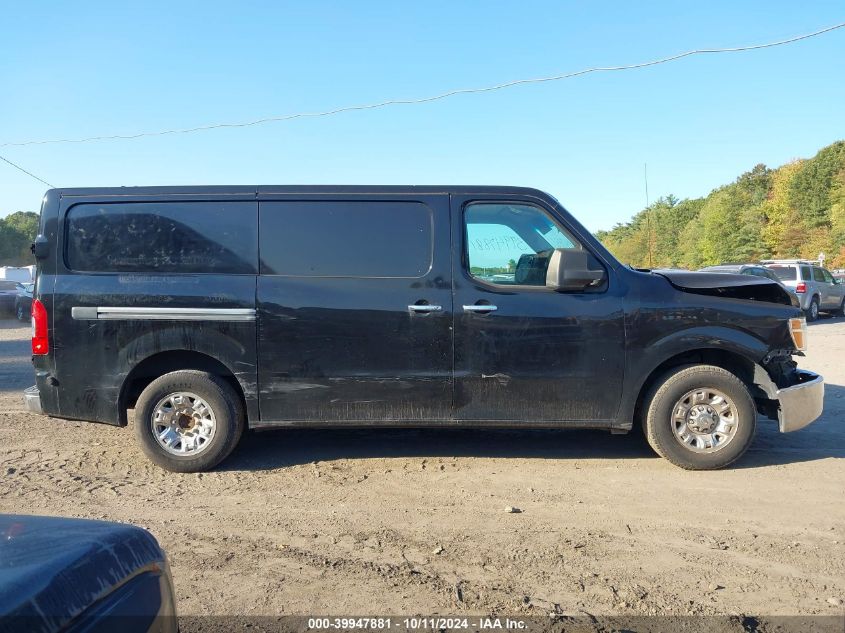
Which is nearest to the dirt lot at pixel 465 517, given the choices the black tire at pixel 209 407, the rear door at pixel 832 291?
the black tire at pixel 209 407

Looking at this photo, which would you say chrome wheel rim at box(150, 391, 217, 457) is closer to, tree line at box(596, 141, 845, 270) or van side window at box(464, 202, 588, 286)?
van side window at box(464, 202, 588, 286)

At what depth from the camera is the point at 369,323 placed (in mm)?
4742

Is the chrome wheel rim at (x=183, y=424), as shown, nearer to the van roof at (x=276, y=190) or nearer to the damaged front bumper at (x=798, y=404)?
the van roof at (x=276, y=190)

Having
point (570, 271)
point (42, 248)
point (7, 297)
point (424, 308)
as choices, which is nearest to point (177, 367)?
point (42, 248)

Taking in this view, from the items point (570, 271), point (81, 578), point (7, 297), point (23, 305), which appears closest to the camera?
point (81, 578)

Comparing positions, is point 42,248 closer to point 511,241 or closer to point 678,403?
point 511,241

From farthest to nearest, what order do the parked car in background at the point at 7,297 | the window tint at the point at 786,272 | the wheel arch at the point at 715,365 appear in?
the parked car in background at the point at 7,297, the window tint at the point at 786,272, the wheel arch at the point at 715,365

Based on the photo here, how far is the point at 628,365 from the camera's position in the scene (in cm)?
476

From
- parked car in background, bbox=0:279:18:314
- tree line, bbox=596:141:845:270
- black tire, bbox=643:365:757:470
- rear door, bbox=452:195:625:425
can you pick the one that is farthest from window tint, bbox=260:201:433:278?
tree line, bbox=596:141:845:270

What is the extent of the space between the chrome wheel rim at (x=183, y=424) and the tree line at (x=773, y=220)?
167 ft

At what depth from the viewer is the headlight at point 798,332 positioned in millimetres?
4824

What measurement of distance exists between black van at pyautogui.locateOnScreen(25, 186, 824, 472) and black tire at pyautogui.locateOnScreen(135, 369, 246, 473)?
11 millimetres

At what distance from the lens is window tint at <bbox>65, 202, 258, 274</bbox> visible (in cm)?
482

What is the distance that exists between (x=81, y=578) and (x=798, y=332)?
509 cm
